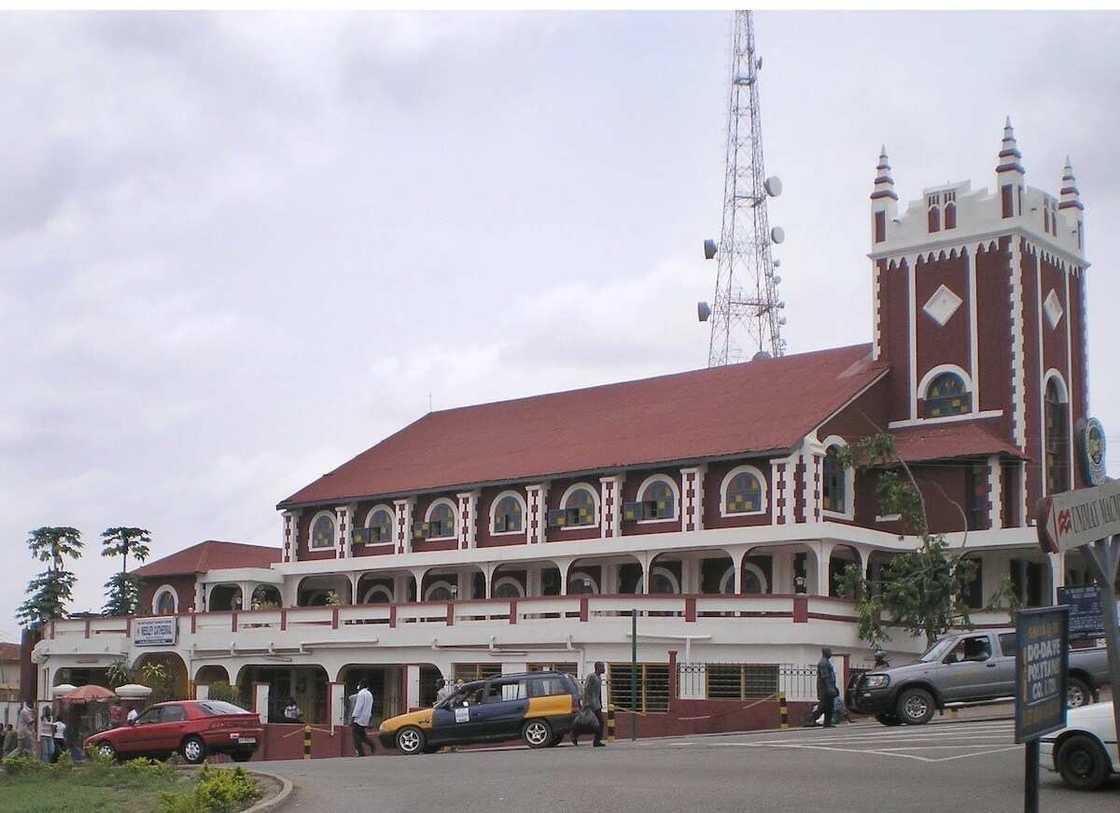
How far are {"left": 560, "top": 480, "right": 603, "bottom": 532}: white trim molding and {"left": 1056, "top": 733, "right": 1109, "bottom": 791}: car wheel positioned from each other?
94.7ft

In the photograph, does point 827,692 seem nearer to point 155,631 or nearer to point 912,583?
point 912,583

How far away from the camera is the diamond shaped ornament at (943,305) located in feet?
146

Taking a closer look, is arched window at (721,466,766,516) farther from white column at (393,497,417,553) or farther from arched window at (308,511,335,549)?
arched window at (308,511,335,549)

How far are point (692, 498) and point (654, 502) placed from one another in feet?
5.30

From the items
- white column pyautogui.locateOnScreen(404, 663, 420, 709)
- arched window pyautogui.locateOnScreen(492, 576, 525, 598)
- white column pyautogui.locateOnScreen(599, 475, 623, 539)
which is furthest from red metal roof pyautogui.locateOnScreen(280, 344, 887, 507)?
white column pyautogui.locateOnScreen(404, 663, 420, 709)

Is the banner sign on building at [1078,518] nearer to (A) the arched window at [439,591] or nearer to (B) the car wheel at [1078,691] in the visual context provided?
(B) the car wheel at [1078,691]

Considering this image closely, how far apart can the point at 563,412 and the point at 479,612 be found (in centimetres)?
1246

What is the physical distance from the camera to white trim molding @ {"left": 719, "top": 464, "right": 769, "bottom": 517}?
139 feet

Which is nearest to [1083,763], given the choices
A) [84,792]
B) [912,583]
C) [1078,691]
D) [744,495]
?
[1078,691]

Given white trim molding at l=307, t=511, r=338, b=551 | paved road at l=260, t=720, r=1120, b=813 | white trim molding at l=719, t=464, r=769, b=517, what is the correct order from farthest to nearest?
white trim molding at l=307, t=511, r=338, b=551 < white trim molding at l=719, t=464, r=769, b=517 < paved road at l=260, t=720, r=1120, b=813

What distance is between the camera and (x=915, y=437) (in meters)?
43.9

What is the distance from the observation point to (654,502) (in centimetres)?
4509

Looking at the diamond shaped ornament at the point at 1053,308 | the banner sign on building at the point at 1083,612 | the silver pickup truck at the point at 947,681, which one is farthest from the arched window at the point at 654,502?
the silver pickup truck at the point at 947,681

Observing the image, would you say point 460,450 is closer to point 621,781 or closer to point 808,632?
point 808,632
